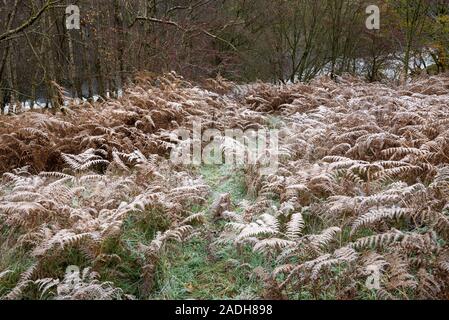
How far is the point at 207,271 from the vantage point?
360cm

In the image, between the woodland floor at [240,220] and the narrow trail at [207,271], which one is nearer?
the woodland floor at [240,220]

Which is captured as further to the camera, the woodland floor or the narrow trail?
the narrow trail

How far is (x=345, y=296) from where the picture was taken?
2918 mm

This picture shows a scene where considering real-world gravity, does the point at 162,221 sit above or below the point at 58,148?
below

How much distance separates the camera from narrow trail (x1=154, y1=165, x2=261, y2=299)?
3.31 meters

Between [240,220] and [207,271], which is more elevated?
[240,220]

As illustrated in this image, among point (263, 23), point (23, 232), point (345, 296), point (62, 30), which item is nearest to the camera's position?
point (345, 296)

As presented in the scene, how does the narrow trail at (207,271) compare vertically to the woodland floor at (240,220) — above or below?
below

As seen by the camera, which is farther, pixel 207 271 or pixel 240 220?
pixel 240 220

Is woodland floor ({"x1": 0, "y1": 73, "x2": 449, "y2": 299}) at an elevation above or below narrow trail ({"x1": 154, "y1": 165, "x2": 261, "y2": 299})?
above

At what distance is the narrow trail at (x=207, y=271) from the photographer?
10.9 feet

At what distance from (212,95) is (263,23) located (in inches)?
460
